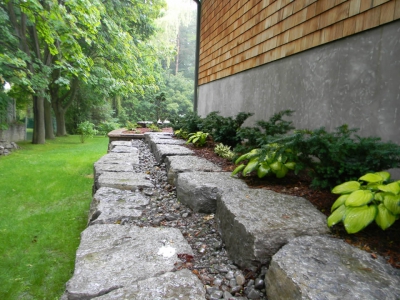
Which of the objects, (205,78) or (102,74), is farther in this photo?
(102,74)

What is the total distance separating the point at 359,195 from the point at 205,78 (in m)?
5.44

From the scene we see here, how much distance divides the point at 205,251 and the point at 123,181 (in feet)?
4.62

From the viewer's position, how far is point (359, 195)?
1.30 m

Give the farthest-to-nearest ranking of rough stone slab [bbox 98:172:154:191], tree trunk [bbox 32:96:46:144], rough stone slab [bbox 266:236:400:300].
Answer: tree trunk [bbox 32:96:46:144] → rough stone slab [bbox 98:172:154:191] → rough stone slab [bbox 266:236:400:300]

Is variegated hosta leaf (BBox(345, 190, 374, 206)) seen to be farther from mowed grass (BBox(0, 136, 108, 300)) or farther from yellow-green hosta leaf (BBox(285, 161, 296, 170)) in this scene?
mowed grass (BBox(0, 136, 108, 300))

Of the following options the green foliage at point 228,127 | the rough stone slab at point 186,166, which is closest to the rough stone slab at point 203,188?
the rough stone slab at point 186,166

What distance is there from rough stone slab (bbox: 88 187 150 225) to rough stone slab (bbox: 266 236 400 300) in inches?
44.5

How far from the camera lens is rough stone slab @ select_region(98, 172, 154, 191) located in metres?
2.58

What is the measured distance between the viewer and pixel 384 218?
1211mm

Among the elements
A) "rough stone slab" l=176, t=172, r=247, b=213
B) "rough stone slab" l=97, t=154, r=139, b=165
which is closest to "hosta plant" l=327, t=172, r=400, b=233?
"rough stone slab" l=176, t=172, r=247, b=213

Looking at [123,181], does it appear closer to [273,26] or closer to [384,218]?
[384,218]

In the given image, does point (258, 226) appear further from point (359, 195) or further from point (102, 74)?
point (102, 74)

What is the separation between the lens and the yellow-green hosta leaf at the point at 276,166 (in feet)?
6.91

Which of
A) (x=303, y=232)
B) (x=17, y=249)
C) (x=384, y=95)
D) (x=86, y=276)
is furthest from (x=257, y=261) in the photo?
(x=17, y=249)
